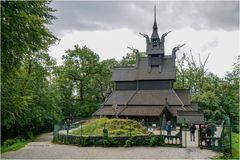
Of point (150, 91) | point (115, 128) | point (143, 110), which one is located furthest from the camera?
point (150, 91)

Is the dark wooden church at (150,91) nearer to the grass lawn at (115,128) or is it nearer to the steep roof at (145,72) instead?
the steep roof at (145,72)

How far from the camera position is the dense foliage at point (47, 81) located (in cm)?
1420

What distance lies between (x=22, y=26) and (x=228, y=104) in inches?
1778

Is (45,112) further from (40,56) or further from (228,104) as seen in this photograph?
(228,104)

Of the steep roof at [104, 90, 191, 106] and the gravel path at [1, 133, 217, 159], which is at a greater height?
the steep roof at [104, 90, 191, 106]

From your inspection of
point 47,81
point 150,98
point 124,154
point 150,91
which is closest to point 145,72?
point 150,91

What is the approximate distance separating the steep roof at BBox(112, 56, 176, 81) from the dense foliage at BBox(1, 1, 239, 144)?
6.22m

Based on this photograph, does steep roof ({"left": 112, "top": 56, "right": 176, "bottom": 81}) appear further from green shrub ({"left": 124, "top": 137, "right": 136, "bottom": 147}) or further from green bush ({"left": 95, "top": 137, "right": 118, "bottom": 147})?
green bush ({"left": 95, "top": 137, "right": 118, "bottom": 147})

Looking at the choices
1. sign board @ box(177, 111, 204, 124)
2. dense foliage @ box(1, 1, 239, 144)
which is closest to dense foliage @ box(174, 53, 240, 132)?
dense foliage @ box(1, 1, 239, 144)

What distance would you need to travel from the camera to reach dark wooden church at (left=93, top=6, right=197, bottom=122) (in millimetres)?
43844

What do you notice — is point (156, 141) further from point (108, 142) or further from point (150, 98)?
point (150, 98)

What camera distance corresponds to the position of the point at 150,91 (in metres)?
48.9

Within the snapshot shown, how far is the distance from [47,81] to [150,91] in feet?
45.4

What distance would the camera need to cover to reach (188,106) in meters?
45.7
